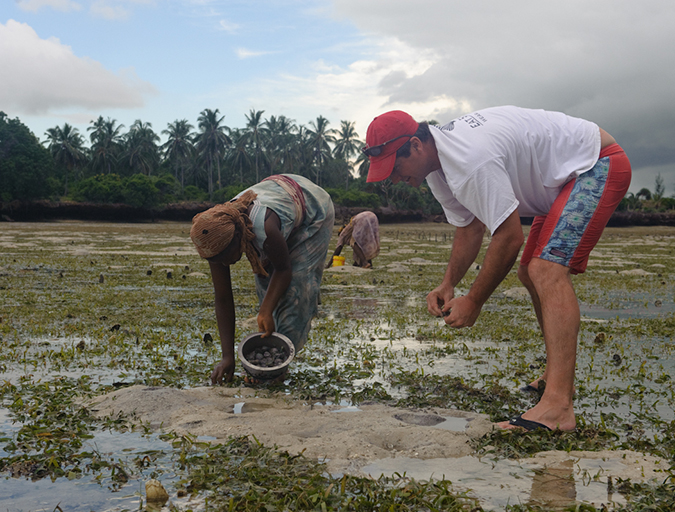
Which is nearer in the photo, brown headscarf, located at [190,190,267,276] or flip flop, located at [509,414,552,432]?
flip flop, located at [509,414,552,432]

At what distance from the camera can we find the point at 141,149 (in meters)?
78.6

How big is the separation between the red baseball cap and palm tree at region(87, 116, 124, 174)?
7881cm

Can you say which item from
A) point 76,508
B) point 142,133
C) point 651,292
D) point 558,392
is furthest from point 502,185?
point 142,133

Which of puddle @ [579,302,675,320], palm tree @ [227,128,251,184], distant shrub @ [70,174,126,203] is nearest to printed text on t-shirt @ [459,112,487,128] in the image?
puddle @ [579,302,675,320]

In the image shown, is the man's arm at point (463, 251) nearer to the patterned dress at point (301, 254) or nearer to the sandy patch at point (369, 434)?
the sandy patch at point (369, 434)

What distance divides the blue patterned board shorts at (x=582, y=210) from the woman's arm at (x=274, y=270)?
1.70 metres

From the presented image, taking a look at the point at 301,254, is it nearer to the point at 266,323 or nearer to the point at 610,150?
the point at 266,323

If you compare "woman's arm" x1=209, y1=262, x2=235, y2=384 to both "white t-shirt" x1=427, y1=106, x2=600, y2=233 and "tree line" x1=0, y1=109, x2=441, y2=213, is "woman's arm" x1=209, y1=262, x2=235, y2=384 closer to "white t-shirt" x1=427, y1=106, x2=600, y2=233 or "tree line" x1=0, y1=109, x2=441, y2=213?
"white t-shirt" x1=427, y1=106, x2=600, y2=233

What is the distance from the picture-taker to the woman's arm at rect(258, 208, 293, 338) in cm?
414

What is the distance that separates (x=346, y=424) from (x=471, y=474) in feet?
2.69

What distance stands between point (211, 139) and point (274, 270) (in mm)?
75357

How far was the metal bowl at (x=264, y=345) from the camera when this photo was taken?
417cm

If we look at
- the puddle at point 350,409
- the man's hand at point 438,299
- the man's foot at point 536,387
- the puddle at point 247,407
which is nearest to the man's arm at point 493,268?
the man's hand at point 438,299

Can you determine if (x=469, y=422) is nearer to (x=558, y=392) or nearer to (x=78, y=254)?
(x=558, y=392)
